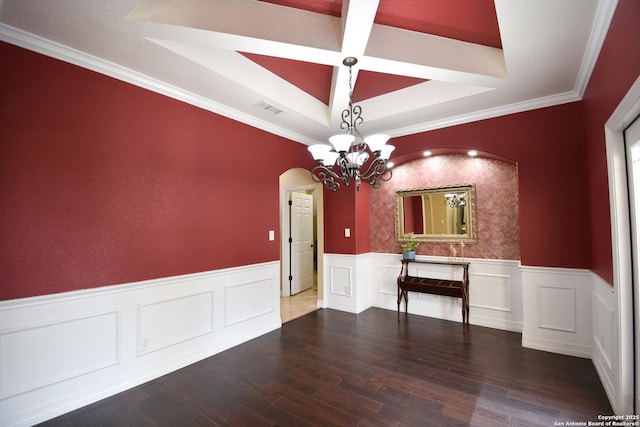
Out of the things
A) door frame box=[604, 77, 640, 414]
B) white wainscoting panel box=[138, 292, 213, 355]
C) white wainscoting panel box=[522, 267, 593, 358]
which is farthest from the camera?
white wainscoting panel box=[522, 267, 593, 358]

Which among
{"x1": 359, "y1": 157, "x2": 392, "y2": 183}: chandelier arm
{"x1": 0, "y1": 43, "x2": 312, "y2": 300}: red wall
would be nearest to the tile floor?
{"x1": 0, "y1": 43, "x2": 312, "y2": 300}: red wall

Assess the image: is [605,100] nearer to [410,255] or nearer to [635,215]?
[635,215]

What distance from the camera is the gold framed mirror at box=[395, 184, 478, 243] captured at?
3939mm

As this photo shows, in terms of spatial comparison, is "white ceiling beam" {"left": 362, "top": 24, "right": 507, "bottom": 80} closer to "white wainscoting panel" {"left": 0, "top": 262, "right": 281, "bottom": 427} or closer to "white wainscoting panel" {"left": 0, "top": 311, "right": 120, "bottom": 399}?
"white wainscoting panel" {"left": 0, "top": 262, "right": 281, "bottom": 427}

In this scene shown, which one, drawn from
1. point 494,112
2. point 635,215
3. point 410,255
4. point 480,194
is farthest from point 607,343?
point 494,112

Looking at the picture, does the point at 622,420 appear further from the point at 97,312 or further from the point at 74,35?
the point at 74,35

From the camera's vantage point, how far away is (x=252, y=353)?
3.03 meters

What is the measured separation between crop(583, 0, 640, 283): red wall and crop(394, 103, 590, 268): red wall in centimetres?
17

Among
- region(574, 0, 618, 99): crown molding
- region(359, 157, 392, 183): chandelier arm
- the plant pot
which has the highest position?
region(574, 0, 618, 99): crown molding

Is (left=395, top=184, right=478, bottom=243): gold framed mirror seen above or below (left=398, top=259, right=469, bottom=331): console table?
above

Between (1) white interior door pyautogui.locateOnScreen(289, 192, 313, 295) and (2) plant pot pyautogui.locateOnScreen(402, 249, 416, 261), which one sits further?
(1) white interior door pyautogui.locateOnScreen(289, 192, 313, 295)

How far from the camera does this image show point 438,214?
4180mm

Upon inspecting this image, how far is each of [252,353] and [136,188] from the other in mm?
2050

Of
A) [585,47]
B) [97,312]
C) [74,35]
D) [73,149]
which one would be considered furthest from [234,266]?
[585,47]
